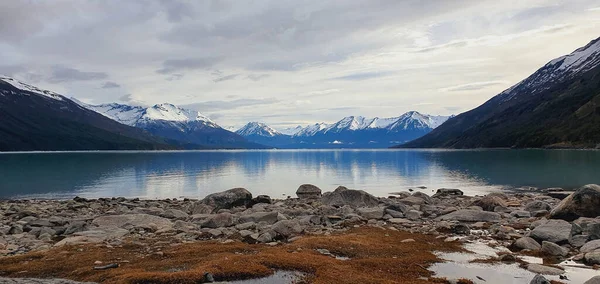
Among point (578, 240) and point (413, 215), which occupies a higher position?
point (578, 240)

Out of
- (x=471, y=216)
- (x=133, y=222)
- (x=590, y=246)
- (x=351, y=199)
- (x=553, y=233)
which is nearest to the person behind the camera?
(x=590, y=246)

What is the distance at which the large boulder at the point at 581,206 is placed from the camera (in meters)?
29.4

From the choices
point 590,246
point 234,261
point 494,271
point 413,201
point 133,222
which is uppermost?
point 234,261

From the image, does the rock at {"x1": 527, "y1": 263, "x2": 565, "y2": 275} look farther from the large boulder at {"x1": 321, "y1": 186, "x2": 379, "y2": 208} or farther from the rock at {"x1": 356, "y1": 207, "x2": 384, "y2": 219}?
the large boulder at {"x1": 321, "y1": 186, "x2": 379, "y2": 208}

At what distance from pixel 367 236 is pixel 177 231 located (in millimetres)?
12404

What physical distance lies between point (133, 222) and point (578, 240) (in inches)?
1116

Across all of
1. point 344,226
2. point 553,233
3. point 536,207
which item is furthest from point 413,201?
point 553,233

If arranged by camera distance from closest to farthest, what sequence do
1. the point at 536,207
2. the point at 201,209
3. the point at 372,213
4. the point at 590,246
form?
the point at 590,246 → the point at 372,213 → the point at 536,207 → the point at 201,209

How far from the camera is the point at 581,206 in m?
29.6

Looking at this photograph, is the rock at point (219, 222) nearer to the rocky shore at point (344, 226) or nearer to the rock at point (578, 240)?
the rocky shore at point (344, 226)

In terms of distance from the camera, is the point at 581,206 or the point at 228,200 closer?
the point at 581,206

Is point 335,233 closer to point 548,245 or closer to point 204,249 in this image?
point 204,249

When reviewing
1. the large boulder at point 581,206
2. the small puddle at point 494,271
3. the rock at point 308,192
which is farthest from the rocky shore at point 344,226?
the rock at point 308,192

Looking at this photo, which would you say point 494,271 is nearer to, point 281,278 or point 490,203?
point 281,278
